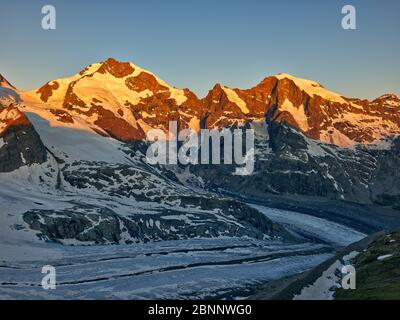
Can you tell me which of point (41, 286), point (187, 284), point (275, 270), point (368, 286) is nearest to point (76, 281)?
point (41, 286)

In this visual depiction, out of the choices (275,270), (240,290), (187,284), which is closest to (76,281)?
(187,284)

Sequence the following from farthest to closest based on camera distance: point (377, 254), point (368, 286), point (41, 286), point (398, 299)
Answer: point (41, 286), point (377, 254), point (368, 286), point (398, 299)

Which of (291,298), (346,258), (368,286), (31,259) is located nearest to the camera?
(368,286)

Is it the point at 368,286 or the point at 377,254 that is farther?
the point at 377,254

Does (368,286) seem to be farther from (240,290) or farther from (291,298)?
(240,290)
